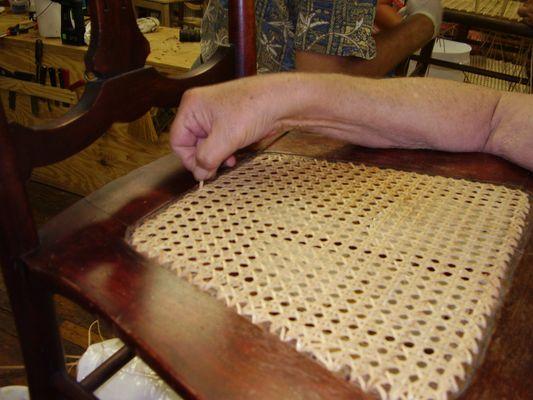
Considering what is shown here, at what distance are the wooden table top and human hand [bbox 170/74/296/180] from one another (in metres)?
0.91

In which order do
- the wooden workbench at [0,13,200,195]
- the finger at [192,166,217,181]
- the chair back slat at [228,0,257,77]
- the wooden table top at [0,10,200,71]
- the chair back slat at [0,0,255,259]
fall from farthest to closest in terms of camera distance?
1. the wooden workbench at [0,13,200,195]
2. the wooden table top at [0,10,200,71]
3. the chair back slat at [228,0,257,77]
4. the finger at [192,166,217,181]
5. the chair back slat at [0,0,255,259]

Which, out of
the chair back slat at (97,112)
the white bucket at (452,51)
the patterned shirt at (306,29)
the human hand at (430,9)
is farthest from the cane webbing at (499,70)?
the chair back slat at (97,112)

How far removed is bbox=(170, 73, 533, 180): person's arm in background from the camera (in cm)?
47

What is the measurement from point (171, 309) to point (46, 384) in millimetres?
226

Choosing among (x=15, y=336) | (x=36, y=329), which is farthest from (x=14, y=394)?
(x=36, y=329)

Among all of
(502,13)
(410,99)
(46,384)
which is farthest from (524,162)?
(502,13)

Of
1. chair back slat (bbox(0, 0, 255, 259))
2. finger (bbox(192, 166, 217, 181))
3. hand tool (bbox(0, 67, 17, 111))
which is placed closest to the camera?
chair back slat (bbox(0, 0, 255, 259))

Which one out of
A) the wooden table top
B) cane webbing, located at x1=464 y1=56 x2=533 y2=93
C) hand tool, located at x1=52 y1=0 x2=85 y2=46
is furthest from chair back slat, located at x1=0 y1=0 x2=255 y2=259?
cane webbing, located at x1=464 y1=56 x2=533 y2=93

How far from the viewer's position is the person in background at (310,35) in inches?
33.1

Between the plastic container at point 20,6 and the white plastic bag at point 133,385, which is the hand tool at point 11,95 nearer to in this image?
the plastic container at point 20,6

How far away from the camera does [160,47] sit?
158cm

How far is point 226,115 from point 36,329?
268 millimetres

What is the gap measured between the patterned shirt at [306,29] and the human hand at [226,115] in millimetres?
398

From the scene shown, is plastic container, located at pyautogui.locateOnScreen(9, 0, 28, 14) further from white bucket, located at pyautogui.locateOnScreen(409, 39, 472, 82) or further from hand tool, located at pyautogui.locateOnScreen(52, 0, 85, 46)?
white bucket, located at pyautogui.locateOnScreen(409, 39, 472, 82)
